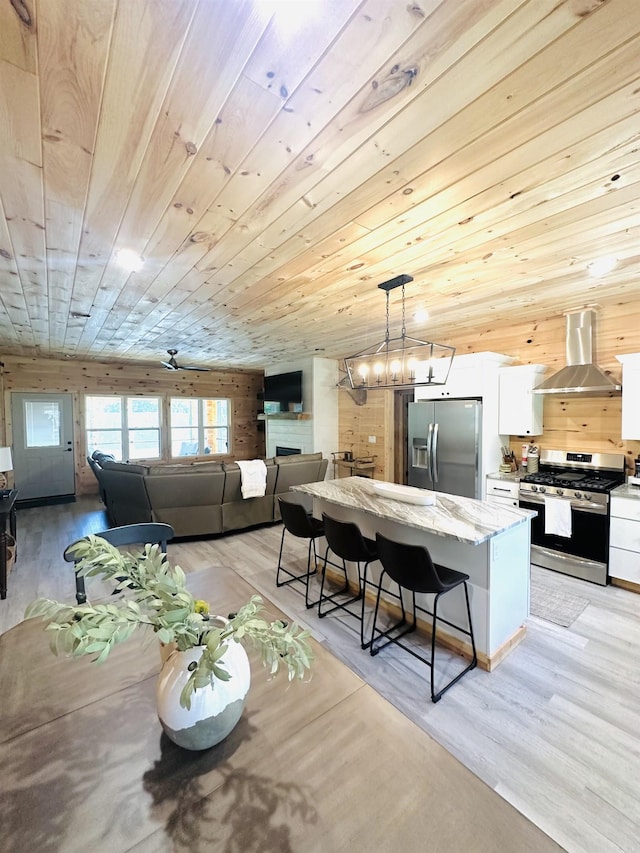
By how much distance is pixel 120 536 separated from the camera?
6.41 feet

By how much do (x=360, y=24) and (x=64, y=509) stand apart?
7289mm

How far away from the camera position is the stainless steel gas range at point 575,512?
327 cm

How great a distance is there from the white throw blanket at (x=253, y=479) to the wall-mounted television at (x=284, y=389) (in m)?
2.45

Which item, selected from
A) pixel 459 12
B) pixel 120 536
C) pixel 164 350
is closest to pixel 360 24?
pixel 459 12

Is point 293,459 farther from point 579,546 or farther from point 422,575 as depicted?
point 579,546

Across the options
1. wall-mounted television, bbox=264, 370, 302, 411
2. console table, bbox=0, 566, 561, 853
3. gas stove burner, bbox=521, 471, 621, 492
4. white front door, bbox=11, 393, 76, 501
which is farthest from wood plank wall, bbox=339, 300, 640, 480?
white front door, bbox=11, 393, 76, 501

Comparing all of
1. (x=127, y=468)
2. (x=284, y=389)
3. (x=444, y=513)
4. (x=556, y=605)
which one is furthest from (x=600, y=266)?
(x=284, y=389)

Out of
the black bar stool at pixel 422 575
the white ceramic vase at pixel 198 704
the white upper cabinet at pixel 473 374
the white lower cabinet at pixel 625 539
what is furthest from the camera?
the white upper cabinet at pixel 473 374

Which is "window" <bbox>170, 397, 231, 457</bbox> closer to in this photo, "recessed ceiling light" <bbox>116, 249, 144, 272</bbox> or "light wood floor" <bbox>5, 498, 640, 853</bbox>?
"light wood floor" <bbox>5, 498, 640, 853</bbox>

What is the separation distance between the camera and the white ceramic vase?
2.73 ft

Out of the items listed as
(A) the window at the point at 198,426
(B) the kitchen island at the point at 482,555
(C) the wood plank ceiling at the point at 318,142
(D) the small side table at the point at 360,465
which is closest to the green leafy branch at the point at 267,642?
(B) the kitchen island at the point at 482,555

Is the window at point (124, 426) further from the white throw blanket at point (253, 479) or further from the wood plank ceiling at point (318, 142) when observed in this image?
the wood plank ceiling at point (318, 142)

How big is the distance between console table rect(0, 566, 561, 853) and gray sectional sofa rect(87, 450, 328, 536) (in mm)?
3308

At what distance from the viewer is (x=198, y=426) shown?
860 cm
